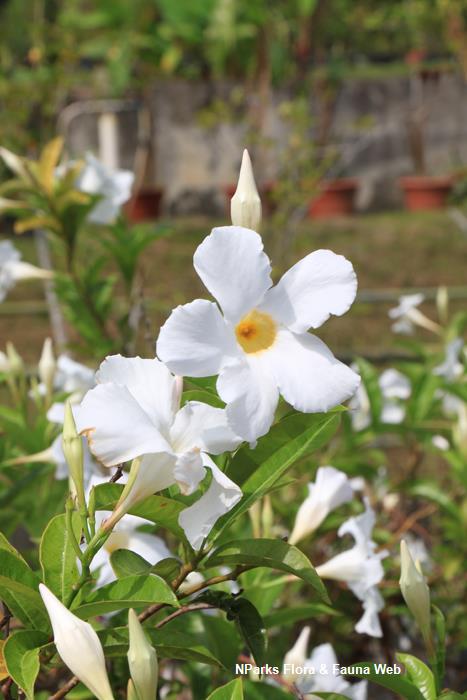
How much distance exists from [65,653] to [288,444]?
24 cm

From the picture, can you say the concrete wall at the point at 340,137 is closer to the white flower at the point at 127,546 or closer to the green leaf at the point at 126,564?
Answer: the white flower at the point at 127,546

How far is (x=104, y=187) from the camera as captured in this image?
1868 mm

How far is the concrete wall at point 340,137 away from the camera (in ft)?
25.2

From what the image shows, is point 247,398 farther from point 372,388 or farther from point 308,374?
point 372,388

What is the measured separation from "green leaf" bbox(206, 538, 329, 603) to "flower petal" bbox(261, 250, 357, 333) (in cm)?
17

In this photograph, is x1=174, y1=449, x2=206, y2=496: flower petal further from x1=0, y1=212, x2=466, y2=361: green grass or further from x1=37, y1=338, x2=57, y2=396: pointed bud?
x1=0, y1=212, x2=466, y2=361: green grass

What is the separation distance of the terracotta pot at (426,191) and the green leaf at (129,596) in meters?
7.19

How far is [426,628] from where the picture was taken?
81cm

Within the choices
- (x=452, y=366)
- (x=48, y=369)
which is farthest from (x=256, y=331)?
(x=452, y=366)

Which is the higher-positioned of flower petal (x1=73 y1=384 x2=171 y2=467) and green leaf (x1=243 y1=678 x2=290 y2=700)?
flower petal (x1=73 y1=384 x2=171 y2=467)

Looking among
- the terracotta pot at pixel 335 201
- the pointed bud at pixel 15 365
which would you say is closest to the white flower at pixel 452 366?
the pointed bud at pixel 15 365

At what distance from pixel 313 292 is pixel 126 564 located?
0.25 meters

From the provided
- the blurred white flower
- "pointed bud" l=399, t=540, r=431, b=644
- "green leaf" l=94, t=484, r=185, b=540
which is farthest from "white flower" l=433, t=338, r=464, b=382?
"green leaf" l=94, t=484, r=185, b=540

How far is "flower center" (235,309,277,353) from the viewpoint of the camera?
0.74 meters
